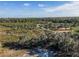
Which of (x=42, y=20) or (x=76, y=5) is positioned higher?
(x=76, y=5)

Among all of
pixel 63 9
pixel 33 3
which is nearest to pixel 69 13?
pixel 63 9

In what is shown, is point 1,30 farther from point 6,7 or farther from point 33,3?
point 33,3

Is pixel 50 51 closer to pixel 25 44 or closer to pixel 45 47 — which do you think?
pixel 45 47

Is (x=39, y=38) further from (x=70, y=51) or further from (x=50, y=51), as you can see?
(x=70, y=51)

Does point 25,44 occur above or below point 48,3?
below

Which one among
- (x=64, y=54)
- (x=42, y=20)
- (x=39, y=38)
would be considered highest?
(x=42, y=20)

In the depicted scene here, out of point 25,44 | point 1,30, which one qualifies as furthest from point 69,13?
point 1,30

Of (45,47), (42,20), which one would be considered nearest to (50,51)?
(45,47)
